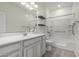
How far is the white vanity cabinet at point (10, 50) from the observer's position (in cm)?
95

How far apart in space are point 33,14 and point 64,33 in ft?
4.01

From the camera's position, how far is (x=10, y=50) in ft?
3.46

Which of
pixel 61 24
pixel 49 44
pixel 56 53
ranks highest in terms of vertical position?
pixel 61 24

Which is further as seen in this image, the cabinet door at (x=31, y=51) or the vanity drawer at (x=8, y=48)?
the cabinet door at (x=31, y=51)

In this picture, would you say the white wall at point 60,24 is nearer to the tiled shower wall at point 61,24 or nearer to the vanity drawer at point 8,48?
the tiled shower wall at point 61,24

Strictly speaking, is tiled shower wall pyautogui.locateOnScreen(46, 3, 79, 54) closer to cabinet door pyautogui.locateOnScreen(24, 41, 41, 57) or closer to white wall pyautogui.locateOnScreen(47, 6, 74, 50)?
white wall pyautogui.locateOnScreen(47, 6, 74, 50)

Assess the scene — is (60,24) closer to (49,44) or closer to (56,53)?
(49,44)

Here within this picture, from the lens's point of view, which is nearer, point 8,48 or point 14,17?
point 8,48

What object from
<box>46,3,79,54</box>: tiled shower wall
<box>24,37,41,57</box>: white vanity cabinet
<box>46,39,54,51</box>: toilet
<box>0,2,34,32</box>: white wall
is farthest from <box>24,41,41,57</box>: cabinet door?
<box>46,3,79,54</box>: tiled shower wall

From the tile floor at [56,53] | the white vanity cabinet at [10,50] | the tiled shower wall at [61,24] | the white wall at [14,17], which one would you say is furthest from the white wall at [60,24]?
the white vanity cabinet at [10,50]

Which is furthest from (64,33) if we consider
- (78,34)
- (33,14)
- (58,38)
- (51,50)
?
(33,14)

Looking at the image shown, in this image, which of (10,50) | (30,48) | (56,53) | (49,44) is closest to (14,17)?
(30,48)

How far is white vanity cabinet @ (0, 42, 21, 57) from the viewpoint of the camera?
955mm

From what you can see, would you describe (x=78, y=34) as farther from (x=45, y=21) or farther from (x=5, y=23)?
(x=5, y=23)
